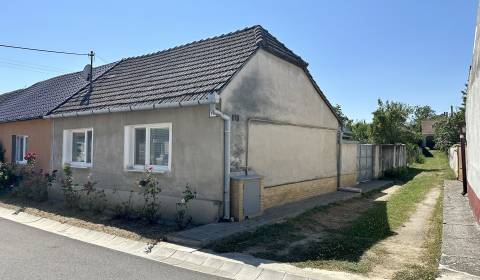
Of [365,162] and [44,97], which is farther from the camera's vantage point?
[365,162]

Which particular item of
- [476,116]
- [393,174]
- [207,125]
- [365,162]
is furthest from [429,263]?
[393,174]

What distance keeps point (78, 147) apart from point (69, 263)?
7.60 m

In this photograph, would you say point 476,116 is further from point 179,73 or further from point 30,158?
point 30,158

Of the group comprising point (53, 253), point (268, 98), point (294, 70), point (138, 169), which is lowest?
point (53, 253)

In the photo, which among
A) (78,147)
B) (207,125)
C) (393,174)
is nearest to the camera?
(207,125)

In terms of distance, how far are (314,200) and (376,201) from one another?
2.50 m

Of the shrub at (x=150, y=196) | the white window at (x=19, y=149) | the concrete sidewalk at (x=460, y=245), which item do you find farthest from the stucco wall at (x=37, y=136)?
the concrete sidewalk at (x=460, y=245)

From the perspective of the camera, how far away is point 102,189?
38.6ft

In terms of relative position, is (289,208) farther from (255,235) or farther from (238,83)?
(238,83)

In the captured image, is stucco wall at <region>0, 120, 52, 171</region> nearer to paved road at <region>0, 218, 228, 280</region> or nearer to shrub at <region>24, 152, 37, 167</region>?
shrub at <region>24, 152, 37, 167</region>

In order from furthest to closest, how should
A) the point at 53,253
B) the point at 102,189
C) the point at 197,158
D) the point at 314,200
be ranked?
the point at 314,200 < the point at 102,189 < the point at 197,158 < the point at 53,253

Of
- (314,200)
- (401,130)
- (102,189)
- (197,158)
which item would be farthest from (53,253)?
(401,130)

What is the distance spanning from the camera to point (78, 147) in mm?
13203

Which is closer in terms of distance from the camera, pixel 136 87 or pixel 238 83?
pixel 238 83
